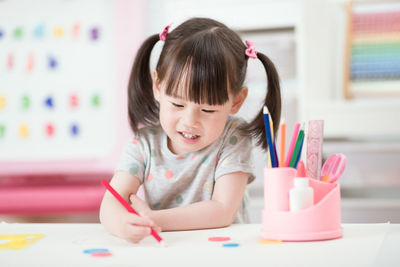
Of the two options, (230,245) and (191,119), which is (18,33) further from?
(230,245)

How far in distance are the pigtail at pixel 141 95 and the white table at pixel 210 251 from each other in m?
0.37

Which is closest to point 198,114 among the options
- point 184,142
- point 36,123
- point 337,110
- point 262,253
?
point 184,142

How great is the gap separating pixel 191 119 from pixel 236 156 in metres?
0.17

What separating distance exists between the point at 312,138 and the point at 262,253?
8.7 inches

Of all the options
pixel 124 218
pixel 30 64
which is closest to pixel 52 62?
pixel 30 64

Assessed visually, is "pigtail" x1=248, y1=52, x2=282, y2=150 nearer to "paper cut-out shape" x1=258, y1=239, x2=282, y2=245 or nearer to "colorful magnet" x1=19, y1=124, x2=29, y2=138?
"paper cut-out shape" x1=258, y1=239, x2=282, y2=245

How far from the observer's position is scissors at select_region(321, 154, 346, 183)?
71cm

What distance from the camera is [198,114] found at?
2.89ft

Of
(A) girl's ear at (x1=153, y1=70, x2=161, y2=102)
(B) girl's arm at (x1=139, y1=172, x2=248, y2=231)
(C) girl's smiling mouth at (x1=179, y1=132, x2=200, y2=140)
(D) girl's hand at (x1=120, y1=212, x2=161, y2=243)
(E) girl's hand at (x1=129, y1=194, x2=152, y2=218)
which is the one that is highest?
(A) girl's ear at (x1=153, y1=70, x2=161, y2=102)

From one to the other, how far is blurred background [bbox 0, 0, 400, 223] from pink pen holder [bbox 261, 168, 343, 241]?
1.51 meters

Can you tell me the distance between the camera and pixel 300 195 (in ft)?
2.13

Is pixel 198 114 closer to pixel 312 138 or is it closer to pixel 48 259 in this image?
pixel 312 138

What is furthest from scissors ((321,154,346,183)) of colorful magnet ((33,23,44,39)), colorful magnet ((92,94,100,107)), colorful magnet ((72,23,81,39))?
colorful magnet ((33,23,44,39))

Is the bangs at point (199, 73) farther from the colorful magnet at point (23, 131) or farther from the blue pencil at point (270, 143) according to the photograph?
the colorful magnet at point (23, 131)
